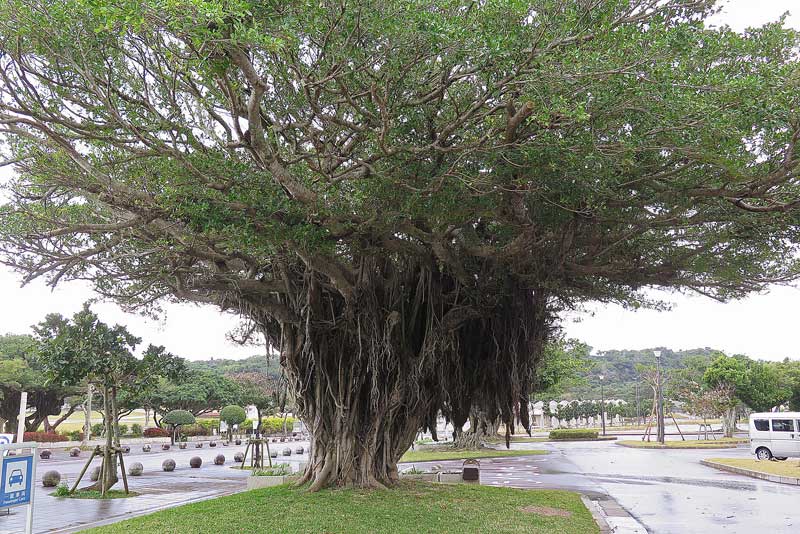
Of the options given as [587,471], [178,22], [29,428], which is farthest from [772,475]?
[29,428]

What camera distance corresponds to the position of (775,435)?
19234mm

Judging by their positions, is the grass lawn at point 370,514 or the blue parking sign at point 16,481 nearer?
the blue parking sign at point 16,481

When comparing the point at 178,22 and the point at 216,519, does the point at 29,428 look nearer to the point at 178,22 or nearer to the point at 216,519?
the point at 216,519

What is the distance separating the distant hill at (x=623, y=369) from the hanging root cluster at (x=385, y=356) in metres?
50.0

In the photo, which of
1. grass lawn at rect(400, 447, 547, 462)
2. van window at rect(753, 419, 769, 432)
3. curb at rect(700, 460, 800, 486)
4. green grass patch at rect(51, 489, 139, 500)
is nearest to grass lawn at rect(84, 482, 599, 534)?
green grass patch at rect(51, 489, 139, 500)

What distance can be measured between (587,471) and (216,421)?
121 ft

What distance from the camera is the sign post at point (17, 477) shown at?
17.0ft

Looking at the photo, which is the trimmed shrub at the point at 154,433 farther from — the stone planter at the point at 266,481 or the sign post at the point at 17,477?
the sign post at the point at 17,477

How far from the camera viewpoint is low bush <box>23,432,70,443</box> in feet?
93.9

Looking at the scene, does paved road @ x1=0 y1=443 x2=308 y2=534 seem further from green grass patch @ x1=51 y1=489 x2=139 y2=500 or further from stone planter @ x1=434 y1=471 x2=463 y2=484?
stone planter @ x1=434 y1=471 x2=463 y2=484

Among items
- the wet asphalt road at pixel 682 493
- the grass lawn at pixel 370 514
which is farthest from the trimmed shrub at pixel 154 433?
the grass lawn at pixel 370 514

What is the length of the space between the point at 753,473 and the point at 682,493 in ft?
15.5

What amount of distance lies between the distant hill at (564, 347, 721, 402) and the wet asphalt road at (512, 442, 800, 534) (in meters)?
41.3

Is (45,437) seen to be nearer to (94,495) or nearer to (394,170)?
(94,495)
